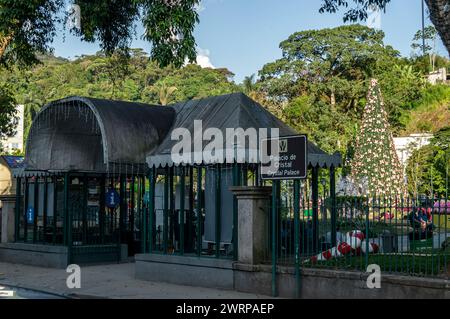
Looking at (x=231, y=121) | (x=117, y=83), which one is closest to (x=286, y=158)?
(x=231, y=121)

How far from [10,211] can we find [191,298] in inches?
460

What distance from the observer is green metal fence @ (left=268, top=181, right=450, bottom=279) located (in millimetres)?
11141

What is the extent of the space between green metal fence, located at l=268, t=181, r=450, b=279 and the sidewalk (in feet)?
5.03

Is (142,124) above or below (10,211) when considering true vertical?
above

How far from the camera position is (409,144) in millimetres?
51844

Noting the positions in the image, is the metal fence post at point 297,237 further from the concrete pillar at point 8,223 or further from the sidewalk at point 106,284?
the concrete pillar at point 8,223

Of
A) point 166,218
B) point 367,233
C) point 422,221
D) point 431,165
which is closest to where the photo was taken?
point 422,221

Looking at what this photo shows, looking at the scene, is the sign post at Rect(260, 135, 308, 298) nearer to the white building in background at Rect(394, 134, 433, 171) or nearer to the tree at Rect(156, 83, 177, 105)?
the white building in background at Rect(394, 134, 433, 171)

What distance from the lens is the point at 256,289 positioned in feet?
42.9

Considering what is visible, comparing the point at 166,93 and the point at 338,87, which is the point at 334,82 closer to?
the point at 338,87

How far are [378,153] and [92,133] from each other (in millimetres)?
27271

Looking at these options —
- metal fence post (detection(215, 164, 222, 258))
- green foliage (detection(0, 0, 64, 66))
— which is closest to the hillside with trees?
green foliage (detection(0, 0, 64, 66))

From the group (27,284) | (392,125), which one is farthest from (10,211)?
(392,125)
